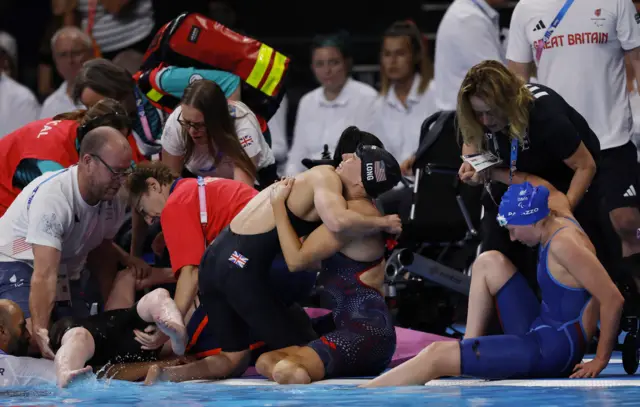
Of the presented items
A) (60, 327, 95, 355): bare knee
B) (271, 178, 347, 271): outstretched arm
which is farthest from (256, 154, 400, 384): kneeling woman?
(60, 327, 95, 355): bare knee

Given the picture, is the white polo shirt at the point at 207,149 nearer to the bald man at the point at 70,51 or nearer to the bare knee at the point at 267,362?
the bare knee at the point at 267,362

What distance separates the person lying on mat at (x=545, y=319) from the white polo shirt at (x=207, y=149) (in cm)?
195

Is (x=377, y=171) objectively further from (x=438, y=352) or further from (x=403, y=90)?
(x=403, y=90)

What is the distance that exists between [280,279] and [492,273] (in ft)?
3.38

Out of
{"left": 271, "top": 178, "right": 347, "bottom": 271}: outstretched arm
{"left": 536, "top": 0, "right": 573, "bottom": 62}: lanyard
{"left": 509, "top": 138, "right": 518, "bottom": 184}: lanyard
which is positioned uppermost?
{"left": 536, "top": 0, "right": 573, "bottom": 62}: lanyard

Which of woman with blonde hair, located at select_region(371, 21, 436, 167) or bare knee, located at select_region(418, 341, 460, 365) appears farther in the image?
woman with blonde hair, located at select_region(371, 21, 436, 167)

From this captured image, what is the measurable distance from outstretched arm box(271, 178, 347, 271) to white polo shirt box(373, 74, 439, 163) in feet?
10.7

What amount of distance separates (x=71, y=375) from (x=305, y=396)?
1065 millimetres

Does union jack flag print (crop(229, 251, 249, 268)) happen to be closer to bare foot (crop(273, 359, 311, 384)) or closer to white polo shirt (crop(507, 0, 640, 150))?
bare foot (crop(273, 359, 311, 384))

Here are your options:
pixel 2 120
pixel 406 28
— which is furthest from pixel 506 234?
pixel 2 120

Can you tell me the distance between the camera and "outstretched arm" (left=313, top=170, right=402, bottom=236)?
566 cm

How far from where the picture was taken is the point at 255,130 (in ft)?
23.2

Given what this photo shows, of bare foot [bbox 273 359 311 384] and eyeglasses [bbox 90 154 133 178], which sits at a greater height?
eyeglasses [bbox 90 154 133 178]

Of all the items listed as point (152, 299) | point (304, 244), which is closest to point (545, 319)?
point (304, 244)
